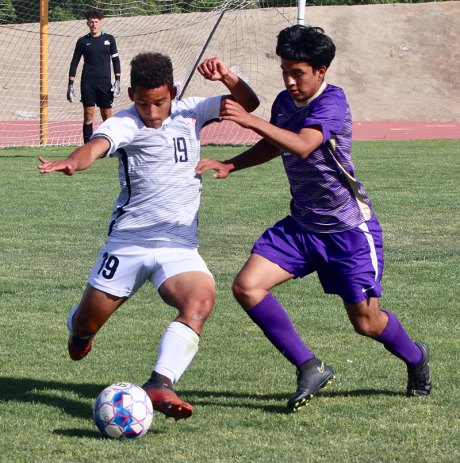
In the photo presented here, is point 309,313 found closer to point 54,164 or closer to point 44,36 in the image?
point 54,164

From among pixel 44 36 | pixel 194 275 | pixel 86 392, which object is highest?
pixel 194 275

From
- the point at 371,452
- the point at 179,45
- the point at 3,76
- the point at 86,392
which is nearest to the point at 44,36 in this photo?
the point at 179,45

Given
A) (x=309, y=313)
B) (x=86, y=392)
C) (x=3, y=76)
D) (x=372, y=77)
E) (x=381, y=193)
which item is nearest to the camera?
(x=86, y=392)

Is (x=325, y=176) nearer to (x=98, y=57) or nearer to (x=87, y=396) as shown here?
(x=87, y=396)

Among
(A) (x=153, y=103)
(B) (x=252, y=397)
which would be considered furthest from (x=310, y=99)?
(B) (x=252, y=397)

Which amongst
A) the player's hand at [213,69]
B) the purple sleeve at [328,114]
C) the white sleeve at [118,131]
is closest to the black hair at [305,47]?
the purple sleeve at [328,114]

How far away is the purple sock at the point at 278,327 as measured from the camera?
520 centimetres

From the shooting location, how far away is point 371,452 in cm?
438

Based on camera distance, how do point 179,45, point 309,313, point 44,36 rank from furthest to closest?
point 179,45 < point 44,36 < point 309,313

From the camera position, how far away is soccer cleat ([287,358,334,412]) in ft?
16.5

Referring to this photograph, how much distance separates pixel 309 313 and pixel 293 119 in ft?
7.97

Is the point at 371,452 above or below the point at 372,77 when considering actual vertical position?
above

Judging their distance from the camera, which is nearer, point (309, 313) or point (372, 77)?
point (309, 313)

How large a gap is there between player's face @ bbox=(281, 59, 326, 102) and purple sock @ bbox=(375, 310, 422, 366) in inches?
46.1
